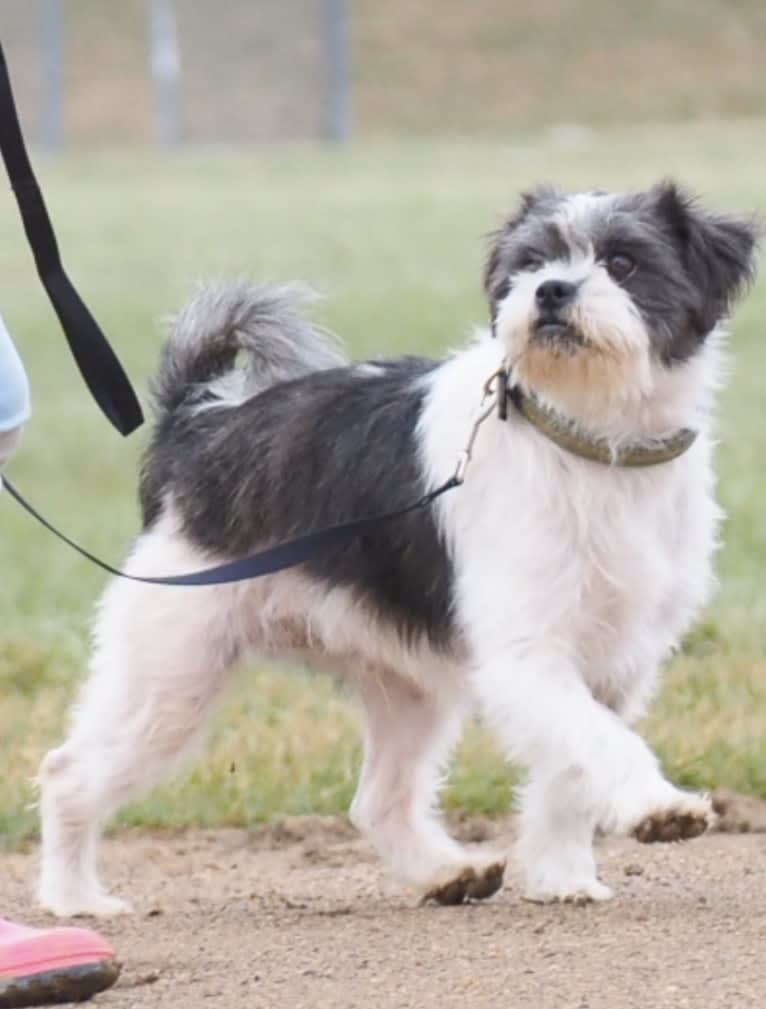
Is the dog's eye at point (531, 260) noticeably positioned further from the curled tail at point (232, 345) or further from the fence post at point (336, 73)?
the fence post at point (336, 73)

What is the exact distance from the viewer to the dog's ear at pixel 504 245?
19.4 feet

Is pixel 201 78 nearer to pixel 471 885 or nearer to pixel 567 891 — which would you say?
pixel 471 885

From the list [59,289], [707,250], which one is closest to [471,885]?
[707,250]

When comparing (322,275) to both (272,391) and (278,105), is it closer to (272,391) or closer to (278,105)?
(272,391)

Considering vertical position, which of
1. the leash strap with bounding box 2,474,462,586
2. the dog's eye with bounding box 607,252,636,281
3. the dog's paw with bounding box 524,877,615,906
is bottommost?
the dog's paw with bounding box 524,877,615,906

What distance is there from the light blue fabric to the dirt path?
3.91 ft

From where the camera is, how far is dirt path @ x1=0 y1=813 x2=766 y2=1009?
16.2 ft

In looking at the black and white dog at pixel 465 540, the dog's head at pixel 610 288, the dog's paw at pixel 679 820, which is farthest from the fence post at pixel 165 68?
the dog's paw at pixel 679 820

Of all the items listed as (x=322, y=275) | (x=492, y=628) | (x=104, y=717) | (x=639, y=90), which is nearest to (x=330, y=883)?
(x=104, y=717)

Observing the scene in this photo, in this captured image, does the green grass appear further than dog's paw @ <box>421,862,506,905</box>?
Yes

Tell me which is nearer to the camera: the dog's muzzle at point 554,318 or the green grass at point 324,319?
the dog's muzzle at point 554,318

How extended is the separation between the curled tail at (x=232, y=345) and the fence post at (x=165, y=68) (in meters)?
42.9

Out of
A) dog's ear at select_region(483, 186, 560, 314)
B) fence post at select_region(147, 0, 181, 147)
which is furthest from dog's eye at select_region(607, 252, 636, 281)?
fence post at select_region(147, 0, 181, 147)

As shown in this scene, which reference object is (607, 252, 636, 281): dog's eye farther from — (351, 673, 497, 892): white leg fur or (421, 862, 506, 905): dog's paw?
(421, 862, 506, 905): dog's paw
